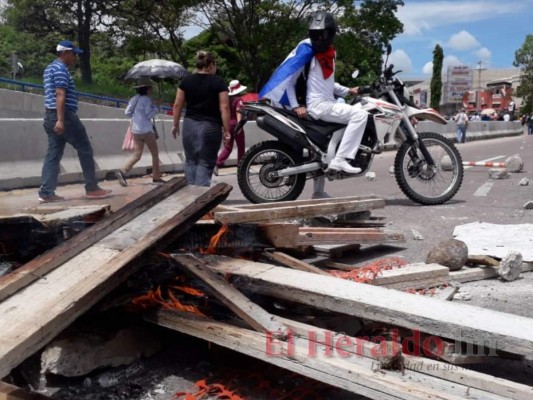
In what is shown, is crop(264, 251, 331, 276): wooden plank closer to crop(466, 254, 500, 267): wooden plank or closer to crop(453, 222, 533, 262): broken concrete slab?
crop(466, 254, 500, 267): wooden plank

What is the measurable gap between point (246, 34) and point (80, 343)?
26.1 m

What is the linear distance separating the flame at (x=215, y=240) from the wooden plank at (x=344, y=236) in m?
0.62

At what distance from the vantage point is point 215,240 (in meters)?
3.75

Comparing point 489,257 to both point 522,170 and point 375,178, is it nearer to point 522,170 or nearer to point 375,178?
point 375,178

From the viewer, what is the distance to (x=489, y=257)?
14.7 feet

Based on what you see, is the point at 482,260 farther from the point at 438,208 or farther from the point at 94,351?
the point at 438,208

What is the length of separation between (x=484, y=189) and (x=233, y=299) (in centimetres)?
693

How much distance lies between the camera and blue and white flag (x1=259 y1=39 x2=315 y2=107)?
6.72 metres

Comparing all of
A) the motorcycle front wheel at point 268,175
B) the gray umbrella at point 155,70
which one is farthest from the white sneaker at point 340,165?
the gray umbrella at point 155,70

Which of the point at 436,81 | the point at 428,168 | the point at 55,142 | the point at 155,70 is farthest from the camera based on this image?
the point at 436,81

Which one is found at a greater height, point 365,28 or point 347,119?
point 365,28

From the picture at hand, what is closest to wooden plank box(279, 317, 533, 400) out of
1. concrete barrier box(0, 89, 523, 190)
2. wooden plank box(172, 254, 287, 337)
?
wooden plank box(172, 254, 287, 337)

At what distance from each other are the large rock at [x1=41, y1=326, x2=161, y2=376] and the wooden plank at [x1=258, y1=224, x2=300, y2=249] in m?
1.06

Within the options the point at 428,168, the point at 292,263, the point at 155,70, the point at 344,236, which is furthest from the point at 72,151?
the point at 155,70
